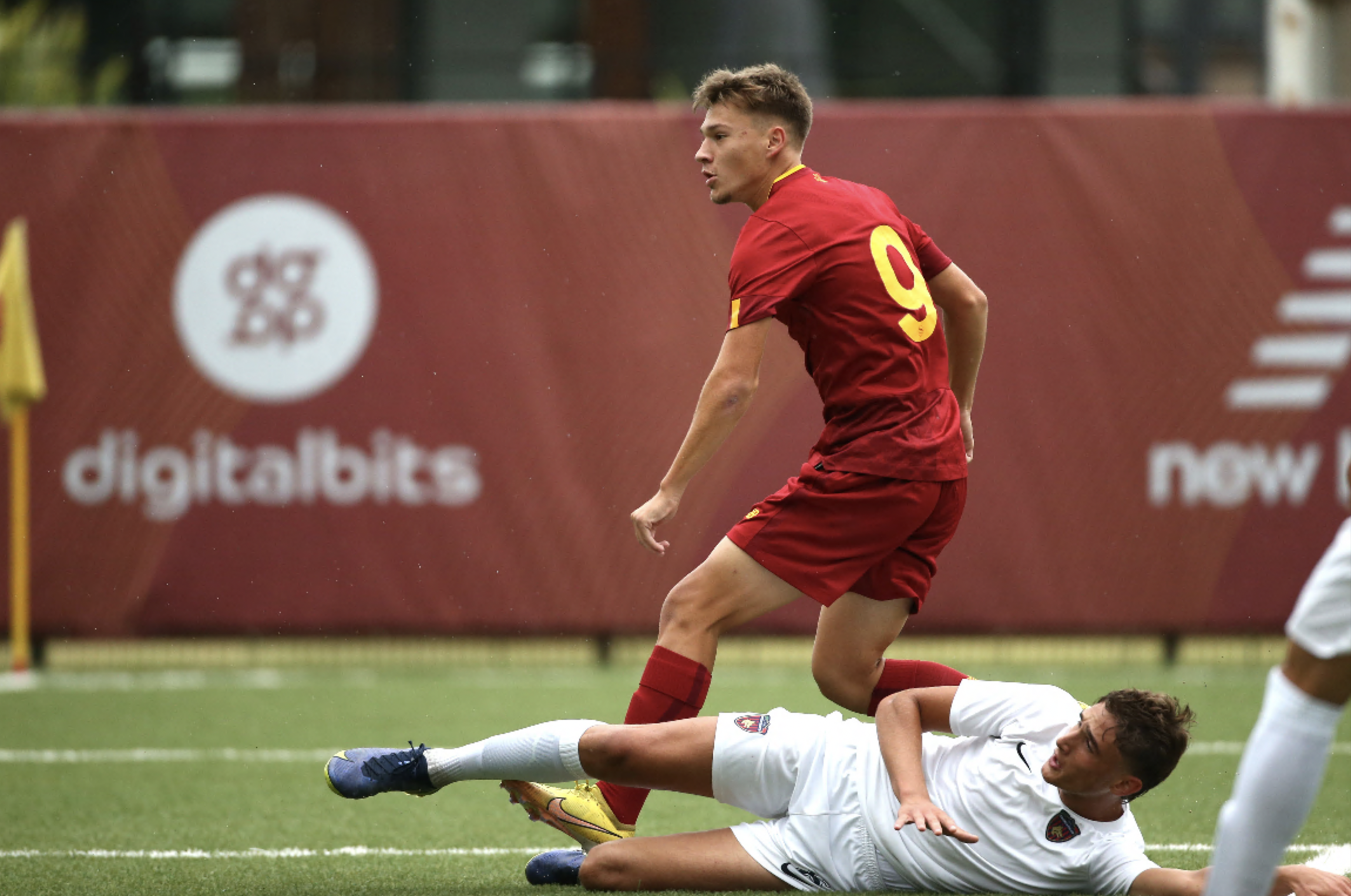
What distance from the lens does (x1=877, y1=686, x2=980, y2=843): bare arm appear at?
338 centimetres

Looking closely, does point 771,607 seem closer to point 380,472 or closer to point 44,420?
point 380,472

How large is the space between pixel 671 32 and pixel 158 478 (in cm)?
591

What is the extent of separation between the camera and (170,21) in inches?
499

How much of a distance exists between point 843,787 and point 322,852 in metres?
1.65

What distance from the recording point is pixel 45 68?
12227mm

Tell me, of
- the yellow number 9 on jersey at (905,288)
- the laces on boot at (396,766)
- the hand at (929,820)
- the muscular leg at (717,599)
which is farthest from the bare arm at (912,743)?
the laces on boot at (396,766)

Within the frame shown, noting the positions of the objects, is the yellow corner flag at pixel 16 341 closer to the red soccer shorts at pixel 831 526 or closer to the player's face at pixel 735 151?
the player's face at pixel 735 151

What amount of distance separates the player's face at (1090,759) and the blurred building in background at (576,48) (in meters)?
9.39

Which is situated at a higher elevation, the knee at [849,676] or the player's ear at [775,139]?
the player's ear at [775,139]

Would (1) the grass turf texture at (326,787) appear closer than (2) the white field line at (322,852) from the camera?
Yes

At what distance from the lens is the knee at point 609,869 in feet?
12.6

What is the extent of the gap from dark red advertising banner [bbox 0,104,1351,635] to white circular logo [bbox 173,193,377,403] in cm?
2

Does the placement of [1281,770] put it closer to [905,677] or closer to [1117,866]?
[1117,866]

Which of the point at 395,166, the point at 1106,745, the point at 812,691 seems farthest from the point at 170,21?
the point at 1106,745
